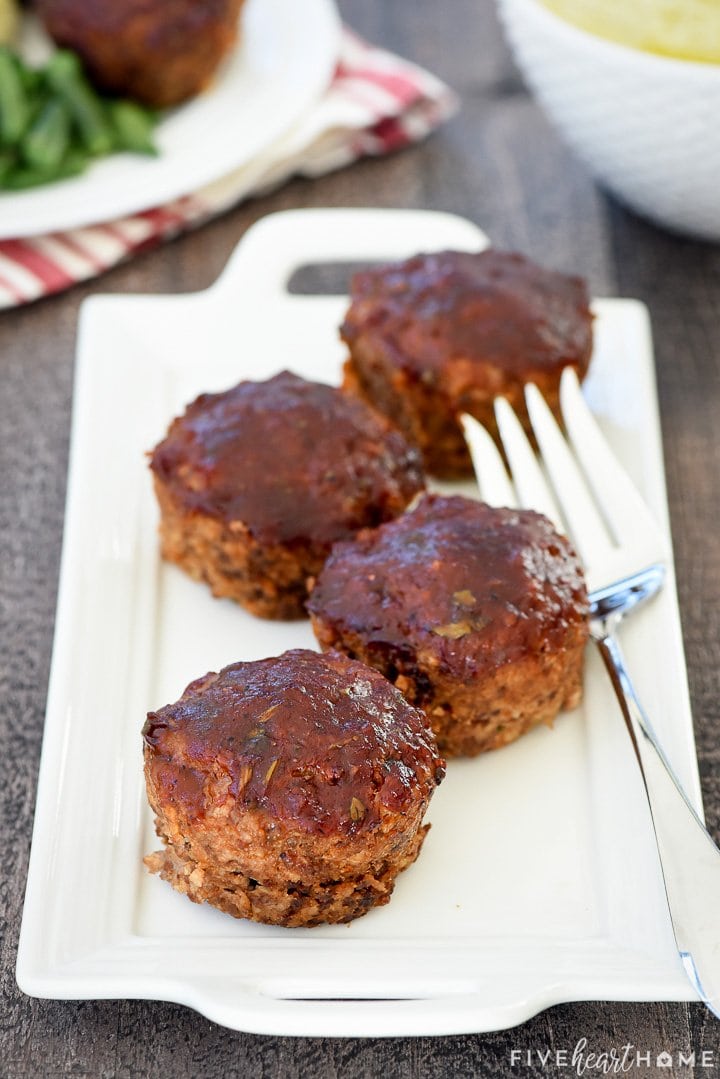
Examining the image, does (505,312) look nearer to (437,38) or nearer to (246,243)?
(246,243)

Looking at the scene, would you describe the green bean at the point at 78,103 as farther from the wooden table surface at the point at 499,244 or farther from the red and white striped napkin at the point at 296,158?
the wooden table surface at the point at 499,244

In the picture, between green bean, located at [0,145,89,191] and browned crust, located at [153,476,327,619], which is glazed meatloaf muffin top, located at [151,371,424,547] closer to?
browned crust, located at [153,476,327,619]

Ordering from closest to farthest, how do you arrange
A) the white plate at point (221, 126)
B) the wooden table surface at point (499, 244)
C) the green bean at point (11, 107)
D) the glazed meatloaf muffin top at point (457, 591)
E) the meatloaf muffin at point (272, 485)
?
1. the wooden table surface at point (499, 244)
2. the glazed meatloaf muffin top at point (457, 591)
3. the meatloaf muffin at point (272, 485)
4. the white plate at point (221, 126)
5. the green bean at point (11, 107)

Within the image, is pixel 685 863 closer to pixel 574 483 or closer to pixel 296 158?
pixel 574 483

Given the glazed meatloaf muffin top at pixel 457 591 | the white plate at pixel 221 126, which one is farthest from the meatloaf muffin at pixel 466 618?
the white plate at pixel 221 126

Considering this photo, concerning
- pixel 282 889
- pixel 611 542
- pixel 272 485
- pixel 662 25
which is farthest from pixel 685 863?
pixel 662 25

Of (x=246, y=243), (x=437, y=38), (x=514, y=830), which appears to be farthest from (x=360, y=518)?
(x=437, y=38)
